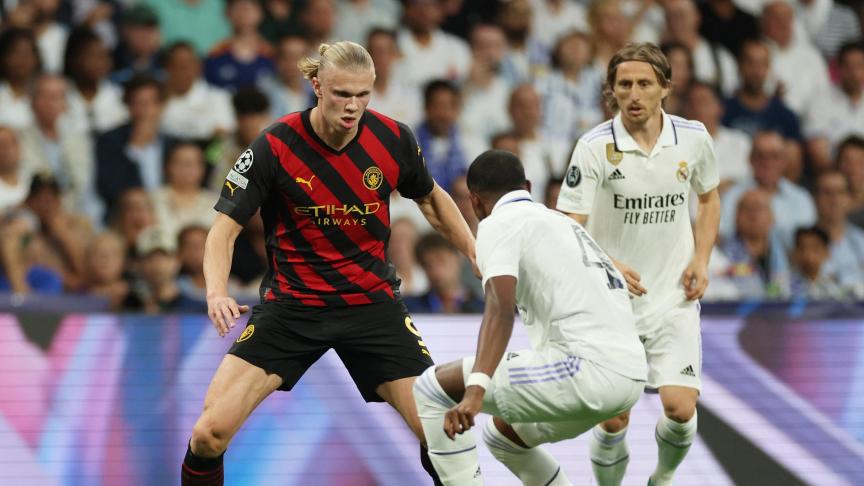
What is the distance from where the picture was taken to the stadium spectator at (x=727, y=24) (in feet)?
40.0

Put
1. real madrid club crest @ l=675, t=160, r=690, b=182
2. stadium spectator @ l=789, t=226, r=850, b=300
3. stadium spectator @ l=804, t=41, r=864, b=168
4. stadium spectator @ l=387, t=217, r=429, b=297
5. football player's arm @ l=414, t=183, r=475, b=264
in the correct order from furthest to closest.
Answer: stadium spectator @ l=804, t=41, r=864, b=168 < stadium spectator @ l=789, t=226, r=850, b=300 < stadium spectator @ l=387, t=217, r=429, b=297 < real madrid club crest @ l=675, t=160, r=690, b=182 < football player's arm @ l=414, t=183, r=475, b=264

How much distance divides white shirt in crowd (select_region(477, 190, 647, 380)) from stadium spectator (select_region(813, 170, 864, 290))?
5.87 metres

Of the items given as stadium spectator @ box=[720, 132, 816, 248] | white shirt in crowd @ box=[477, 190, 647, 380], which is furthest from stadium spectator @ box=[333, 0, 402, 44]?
white shirt in crowd @ box=[477, 190, 647, 380]

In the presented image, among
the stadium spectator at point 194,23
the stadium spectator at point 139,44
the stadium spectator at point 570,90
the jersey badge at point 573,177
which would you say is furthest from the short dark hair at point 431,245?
the stadium spectator at point 194,23

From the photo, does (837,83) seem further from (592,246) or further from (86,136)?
(592,246)

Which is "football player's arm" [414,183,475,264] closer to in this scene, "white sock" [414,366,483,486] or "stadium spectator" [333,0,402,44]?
"white sock" [414,366,483,486]

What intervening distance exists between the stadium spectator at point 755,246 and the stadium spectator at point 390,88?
2834 mm

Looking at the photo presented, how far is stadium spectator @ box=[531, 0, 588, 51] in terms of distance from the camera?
1167 centimetres

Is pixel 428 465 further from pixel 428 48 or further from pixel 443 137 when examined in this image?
pixel 428 48

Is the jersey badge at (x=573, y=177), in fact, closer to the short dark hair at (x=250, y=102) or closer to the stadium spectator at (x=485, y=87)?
the short dark hair at (x=250, y=102)

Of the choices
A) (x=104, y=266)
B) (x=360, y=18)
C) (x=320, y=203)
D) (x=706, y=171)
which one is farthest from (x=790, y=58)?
(x=320, y=203)

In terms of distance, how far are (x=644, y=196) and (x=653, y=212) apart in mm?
103

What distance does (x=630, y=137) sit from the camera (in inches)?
251

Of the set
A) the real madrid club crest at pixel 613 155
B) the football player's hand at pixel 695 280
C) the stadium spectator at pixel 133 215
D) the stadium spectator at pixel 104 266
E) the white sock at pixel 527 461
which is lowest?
the stadium spectator at pixel 104 266
